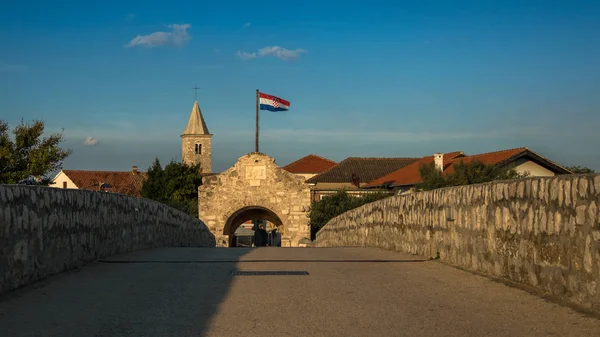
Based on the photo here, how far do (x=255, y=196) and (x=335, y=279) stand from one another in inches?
1669

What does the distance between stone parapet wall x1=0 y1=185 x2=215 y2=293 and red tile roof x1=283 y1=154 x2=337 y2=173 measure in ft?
281

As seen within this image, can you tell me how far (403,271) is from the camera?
9688 mm

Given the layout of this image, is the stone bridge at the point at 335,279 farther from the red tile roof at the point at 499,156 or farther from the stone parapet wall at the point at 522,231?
the red tile roof at the point at 499,156

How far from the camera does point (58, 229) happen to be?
9008mm

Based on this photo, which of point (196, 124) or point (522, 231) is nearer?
point (522, 231)

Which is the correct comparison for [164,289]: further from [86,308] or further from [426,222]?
[426,222]

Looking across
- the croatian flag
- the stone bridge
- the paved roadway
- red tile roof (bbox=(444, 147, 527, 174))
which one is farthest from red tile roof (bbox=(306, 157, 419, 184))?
the paved roadway

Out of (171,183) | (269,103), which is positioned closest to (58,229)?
(269,103)

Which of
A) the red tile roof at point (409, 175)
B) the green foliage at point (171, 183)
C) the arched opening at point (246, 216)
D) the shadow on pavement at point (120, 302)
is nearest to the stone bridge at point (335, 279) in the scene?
the shadow on pavement at point (120, 302)

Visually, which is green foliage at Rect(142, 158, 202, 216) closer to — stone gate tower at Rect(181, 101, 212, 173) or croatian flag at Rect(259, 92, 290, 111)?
croatian flag at Rect(259, 92, 290, 111)

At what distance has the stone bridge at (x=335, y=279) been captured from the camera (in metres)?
5.85

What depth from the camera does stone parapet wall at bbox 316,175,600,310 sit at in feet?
20.6

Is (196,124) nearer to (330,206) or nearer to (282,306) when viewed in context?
(330,206)

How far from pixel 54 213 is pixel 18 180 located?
2078 centimetres
